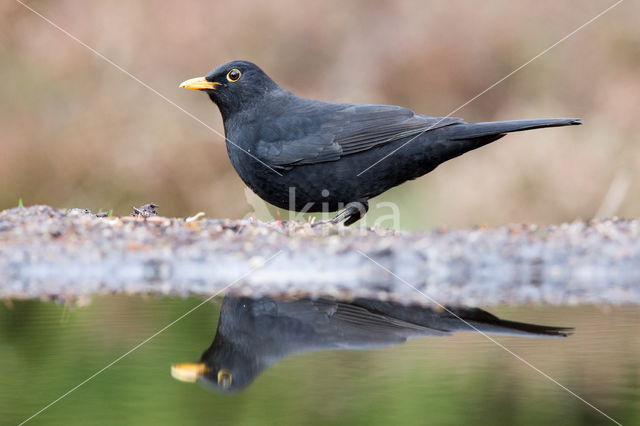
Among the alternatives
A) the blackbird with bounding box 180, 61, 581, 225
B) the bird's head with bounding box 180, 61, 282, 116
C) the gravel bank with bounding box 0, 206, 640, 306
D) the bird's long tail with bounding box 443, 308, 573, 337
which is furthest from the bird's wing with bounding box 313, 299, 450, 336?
the bird's head with bounding box 180, 61, 282, 116

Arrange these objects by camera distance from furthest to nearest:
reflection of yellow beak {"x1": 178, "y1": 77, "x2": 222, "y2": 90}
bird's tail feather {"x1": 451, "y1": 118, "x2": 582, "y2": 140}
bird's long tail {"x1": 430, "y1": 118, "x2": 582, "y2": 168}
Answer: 1. reflection of yellow beak {"x1": 178, "y1": 77, "x2": 222, "y2": 90}
2. bird's long tail {"x1": 430, "y1": 118, "x2": 582, "y2": 168}
3. bird's tail feather {"x1": 451, "y1": 118, "x2": 582, "y2": 140}

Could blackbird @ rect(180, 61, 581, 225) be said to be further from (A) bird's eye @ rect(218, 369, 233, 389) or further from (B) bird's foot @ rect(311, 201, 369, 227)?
(A) bird's eye @ rect(218, 369, 233, 389)

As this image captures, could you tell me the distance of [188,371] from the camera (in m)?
2.35

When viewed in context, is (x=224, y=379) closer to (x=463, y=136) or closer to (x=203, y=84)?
(x=463, y=136)

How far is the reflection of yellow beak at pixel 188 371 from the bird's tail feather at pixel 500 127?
3.29 metres

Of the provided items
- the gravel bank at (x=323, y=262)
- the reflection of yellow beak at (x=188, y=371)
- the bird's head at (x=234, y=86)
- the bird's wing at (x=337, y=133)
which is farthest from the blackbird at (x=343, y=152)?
the reflection of yellow beak at (x=188, y=371)

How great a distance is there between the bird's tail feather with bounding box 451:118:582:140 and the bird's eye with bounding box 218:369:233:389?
330 cm

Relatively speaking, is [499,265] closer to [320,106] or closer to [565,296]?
[565,296]

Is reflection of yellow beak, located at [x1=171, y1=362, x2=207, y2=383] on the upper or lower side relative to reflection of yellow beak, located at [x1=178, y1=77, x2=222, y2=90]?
lower

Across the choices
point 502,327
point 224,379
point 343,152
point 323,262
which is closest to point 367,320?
point 502,327

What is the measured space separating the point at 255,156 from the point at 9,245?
1.65 m

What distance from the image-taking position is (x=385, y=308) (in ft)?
10.7

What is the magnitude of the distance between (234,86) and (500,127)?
5.95ft

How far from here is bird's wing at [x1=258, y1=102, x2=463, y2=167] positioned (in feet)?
17.9
